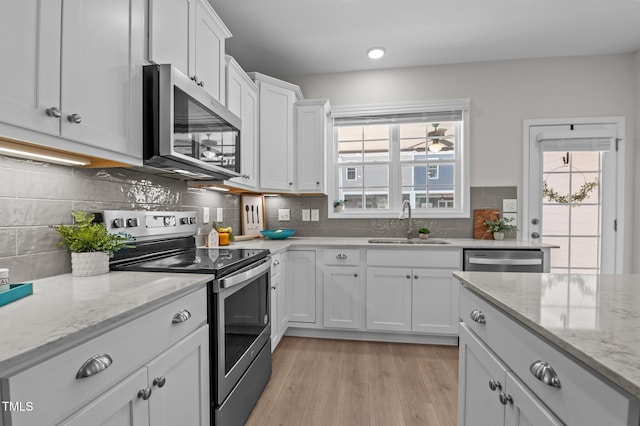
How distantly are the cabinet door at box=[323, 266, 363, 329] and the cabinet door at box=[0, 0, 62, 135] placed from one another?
→ 7.16 feet

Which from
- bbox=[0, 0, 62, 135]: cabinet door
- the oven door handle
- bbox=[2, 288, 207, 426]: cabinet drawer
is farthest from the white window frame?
bbox=[0, 0, 62, 135]: cabinet door

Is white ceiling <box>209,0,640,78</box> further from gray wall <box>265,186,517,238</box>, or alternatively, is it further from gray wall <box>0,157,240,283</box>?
gray wall <box>0,157,240,283</box>

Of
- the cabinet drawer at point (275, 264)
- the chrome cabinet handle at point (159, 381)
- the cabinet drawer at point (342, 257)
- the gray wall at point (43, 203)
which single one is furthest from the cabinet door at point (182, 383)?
the cabinet drawer at point (342, 257)

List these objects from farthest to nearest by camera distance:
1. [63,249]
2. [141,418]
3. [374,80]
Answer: [374,80], [63,249], [141,418]

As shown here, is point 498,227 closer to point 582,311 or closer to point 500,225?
point 500,225

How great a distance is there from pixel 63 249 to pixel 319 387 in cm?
162

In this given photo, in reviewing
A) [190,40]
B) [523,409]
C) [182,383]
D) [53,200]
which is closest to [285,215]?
[190,40]

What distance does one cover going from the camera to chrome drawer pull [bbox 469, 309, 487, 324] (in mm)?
1030

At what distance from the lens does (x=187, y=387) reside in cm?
118

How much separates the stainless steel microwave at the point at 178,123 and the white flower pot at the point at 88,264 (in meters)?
0.45

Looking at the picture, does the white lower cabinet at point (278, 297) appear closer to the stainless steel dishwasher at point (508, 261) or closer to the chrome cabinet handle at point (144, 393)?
the chrome cabinet handle at point (144, 393)

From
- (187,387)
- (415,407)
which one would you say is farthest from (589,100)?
(187,387)

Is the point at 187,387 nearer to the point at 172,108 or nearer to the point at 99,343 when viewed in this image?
the point at 99,343

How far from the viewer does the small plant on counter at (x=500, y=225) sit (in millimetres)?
2927
